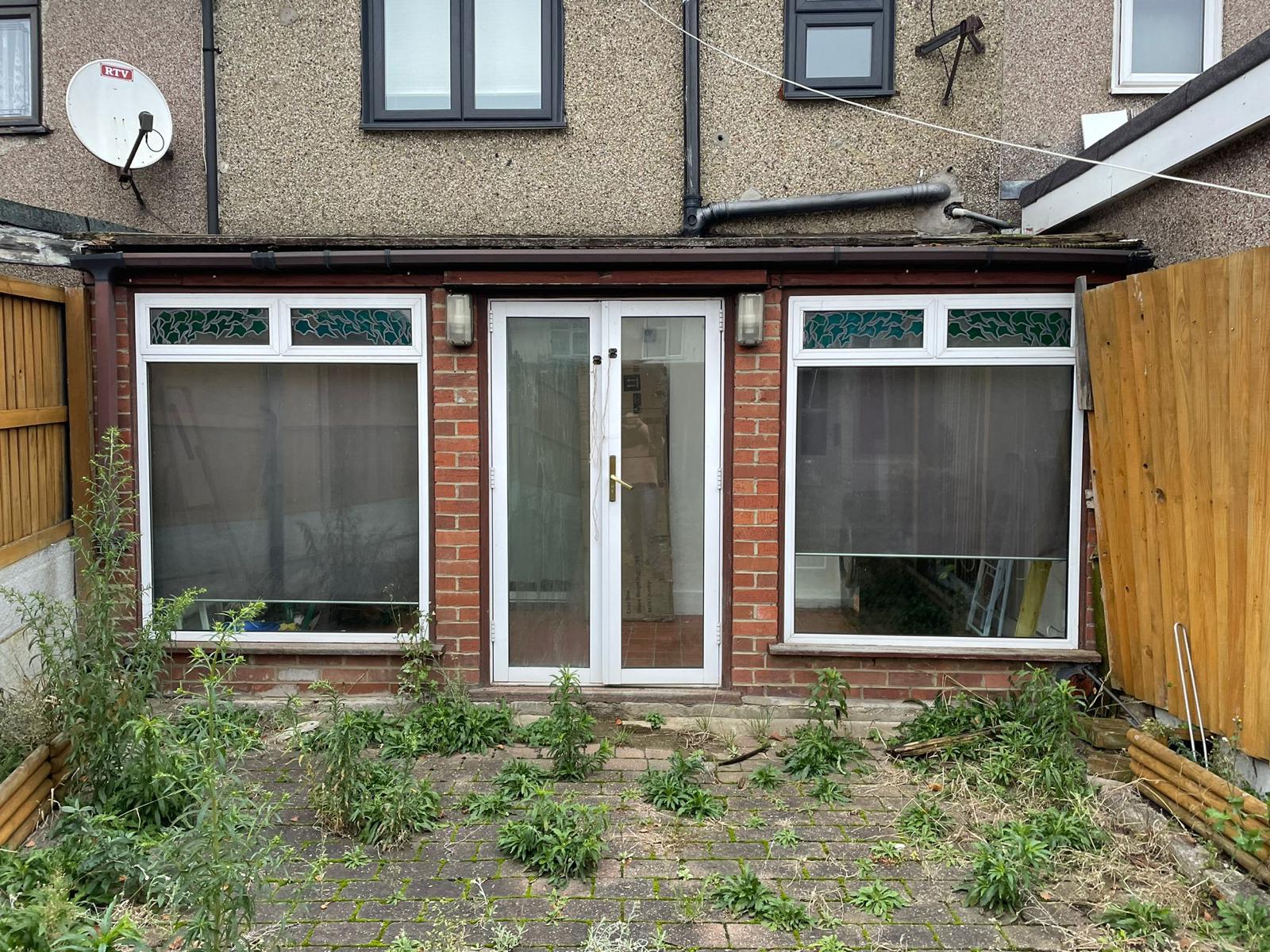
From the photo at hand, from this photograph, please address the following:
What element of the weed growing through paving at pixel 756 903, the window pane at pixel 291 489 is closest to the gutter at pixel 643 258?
the window pane at pixel 291 489

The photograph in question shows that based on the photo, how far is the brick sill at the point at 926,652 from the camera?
214 inches

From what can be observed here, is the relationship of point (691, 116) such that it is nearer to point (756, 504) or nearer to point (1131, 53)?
point (756, 504)

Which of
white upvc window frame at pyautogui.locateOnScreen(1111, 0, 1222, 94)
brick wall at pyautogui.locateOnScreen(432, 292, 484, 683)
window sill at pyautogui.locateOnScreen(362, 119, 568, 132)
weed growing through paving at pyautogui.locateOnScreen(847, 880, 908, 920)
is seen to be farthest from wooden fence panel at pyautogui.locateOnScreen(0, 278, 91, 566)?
white upvc window frame at pyautogui.locateOnScreen(1111, 0, 1222, 94)

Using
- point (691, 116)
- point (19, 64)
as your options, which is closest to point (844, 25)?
point (691, 116)

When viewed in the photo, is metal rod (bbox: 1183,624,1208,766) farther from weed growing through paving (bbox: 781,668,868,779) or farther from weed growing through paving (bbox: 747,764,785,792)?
weed growing through paving (bbox: 747,764,785,792)

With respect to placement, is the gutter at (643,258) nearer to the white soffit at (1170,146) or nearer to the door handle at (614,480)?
the white soffit at (1170,146)

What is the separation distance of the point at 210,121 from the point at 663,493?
4.08 meters

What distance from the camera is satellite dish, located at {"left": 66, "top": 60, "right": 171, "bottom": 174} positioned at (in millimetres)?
6137

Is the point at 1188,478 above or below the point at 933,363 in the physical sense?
below

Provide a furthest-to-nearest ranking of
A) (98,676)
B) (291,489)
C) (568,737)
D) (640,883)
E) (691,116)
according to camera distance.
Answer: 1. (691,116)
2. (291,489)
3. (568,737)
4. (98,676)
5. (640,883)

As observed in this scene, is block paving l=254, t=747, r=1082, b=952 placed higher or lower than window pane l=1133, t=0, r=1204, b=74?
lower

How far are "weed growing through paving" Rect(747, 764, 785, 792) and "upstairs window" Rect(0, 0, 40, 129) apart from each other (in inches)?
263

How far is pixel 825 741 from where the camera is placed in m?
4.95

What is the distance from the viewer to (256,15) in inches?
253
